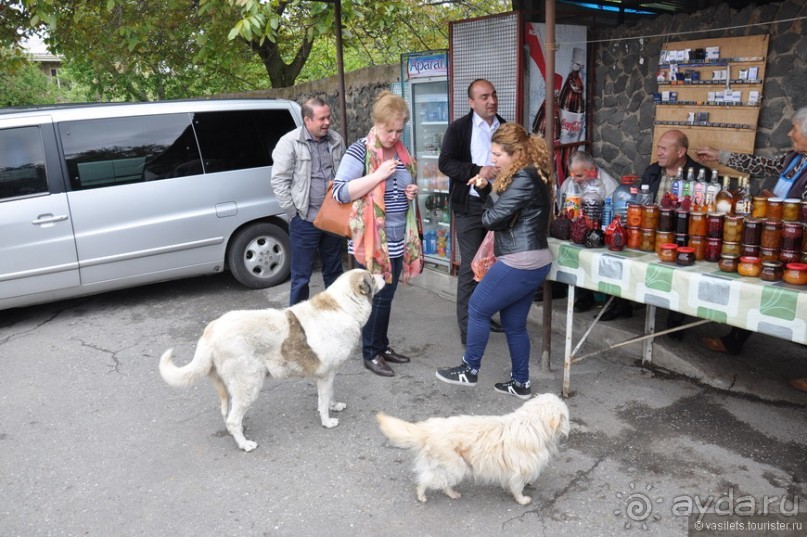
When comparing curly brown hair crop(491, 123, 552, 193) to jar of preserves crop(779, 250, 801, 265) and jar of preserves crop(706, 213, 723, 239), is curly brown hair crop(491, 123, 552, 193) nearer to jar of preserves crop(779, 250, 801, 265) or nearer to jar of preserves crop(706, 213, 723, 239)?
jar of preserves crop(706, 213, 723, 239)

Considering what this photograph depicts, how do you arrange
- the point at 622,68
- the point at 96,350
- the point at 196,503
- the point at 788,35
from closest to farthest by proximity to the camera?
the point at 196,503 < the point at 788,35 < the point at 96,350 < the point at 622,68

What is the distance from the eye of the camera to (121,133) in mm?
6254

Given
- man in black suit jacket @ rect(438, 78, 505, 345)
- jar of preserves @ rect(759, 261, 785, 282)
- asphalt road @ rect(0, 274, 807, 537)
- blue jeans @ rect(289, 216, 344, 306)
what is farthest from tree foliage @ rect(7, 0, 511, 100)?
jar of preserves @ rect(759, 261, 785, 282)

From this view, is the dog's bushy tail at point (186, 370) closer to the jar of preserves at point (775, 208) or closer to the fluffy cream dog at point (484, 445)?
the fluffy cream dog at point (484, 445)

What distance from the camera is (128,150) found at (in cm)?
627

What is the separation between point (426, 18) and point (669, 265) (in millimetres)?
9542

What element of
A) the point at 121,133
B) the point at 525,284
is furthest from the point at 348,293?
the point at 121,133

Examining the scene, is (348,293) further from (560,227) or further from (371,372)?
(560,227)

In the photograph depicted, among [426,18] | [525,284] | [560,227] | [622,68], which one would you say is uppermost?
[426,18]

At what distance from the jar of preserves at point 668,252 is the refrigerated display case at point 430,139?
10.6ft

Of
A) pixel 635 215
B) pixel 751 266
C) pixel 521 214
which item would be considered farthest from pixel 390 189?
pixel 751 266

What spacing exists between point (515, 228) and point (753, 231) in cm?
131

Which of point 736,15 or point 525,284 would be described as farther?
point 736,15

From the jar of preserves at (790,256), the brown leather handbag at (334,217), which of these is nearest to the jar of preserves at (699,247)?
the jar of preserves at (790,256)
